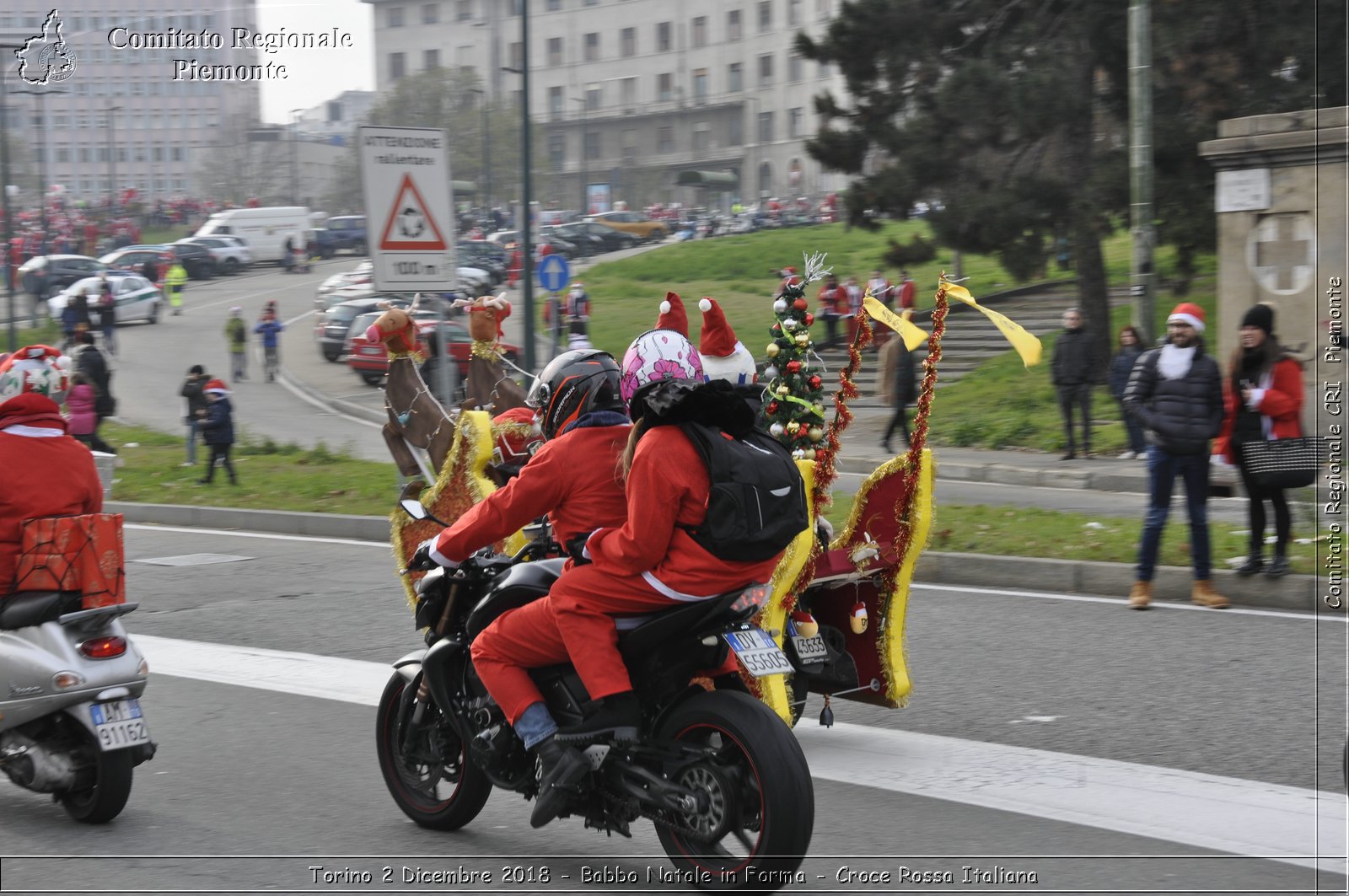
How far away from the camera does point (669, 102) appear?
91.1 metres

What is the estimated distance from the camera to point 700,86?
9031 centimetres

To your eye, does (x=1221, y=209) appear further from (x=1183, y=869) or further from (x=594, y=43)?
(x=594, y=43)

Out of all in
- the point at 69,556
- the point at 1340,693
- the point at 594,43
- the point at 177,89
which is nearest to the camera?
the point at 69,556

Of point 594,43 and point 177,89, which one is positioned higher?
point 594,43

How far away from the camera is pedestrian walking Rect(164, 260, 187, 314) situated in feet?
159

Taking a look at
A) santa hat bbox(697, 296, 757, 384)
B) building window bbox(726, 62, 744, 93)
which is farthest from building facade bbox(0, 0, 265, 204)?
santa hat bbox(697, 296, 757, 384)

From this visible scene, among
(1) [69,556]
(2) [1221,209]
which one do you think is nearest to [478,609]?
(1) [69,556]

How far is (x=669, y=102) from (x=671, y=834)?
3513 inches

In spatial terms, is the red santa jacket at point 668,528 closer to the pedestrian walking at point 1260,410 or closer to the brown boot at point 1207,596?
the brown boot at point 1207,596

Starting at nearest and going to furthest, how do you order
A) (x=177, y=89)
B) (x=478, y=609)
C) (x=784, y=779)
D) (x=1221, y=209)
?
(x=784, y=779) < (x=478, y=609) < (x=1221, y=209) < (x=177, y=89)

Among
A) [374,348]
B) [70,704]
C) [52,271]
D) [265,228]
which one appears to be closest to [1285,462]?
[70,704]

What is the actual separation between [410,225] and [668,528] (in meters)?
8.52

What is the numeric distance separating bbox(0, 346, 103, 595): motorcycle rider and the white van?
54.4m

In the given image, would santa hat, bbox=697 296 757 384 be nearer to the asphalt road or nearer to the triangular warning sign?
the asphalt road
